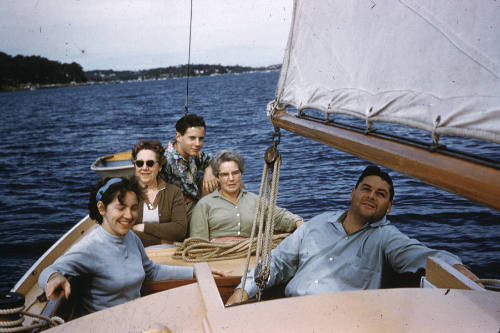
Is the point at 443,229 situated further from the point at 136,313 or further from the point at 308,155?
the point at 308,155

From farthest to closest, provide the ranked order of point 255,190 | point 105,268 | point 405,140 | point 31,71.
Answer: point 31,71 → point 255,190 → point 105,268 → point 405,140

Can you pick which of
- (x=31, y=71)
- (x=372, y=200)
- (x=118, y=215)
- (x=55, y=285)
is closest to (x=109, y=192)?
(x=118, y=215)

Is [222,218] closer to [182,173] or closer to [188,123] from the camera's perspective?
[182,173]

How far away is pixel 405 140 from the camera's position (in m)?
1.33

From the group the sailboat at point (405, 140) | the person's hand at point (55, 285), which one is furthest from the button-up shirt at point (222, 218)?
the sailboat at point (405, 140)

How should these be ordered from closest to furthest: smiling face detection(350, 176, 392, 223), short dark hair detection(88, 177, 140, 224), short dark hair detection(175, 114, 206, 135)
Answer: short dark hair detection(88, 177, 140, 224) < smiling face detection(350, 176, 392, 223) < short dark hair detection(175, 114, 206, 135)

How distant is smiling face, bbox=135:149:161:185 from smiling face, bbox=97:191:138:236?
4.31 feet

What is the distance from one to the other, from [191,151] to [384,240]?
237 centimetres

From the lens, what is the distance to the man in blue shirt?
2531 millimetres

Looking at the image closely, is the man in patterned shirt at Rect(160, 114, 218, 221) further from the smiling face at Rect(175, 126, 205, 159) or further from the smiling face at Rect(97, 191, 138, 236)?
the smiling face at Rect(97, 191, 138, 236)

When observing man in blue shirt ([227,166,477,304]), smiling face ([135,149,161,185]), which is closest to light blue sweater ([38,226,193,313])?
man in blue shirt ([227,166,477,304])

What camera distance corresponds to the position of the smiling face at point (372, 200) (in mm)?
2631

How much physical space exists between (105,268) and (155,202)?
1.48 meters

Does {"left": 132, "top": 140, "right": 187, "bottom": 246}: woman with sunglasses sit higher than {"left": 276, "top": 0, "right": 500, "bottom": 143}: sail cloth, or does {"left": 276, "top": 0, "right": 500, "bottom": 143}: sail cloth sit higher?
{"left": 276, "top": 0, "right": 500, "bottom": 143}: sail cloth
